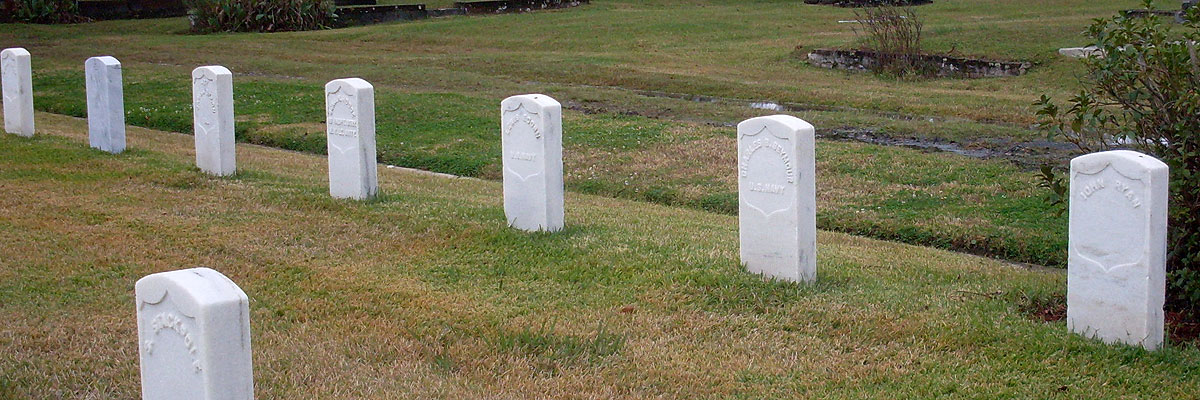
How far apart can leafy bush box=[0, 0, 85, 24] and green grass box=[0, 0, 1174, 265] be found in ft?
5.13

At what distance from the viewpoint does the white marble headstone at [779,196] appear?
642 cm

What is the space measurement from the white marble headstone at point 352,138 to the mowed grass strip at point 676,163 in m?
2.59

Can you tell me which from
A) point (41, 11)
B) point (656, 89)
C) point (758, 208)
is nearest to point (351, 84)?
point (758, 208)

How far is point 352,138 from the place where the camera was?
8.91 meters

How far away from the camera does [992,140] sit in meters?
12.4

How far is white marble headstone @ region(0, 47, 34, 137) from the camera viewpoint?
12.3m

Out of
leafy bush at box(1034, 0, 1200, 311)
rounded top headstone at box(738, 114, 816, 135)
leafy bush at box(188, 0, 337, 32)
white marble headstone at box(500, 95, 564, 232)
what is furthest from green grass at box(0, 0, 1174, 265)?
white marble headstone at box(500, 95, 564, 232)

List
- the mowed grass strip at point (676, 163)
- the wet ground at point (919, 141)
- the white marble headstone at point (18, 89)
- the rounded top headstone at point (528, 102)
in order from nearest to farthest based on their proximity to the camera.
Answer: the rounded top headstone at point (528, 102) < the mowed grass strip at point (676, 163) < the wet ground at point (919, 141) < the white marble headstone at point (18, 89)

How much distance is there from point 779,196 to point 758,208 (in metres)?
0.18

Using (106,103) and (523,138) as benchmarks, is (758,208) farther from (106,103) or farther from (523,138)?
(106,103)

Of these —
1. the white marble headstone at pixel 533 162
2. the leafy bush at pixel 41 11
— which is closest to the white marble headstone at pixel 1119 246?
the white marble headstone at pixel 533 162

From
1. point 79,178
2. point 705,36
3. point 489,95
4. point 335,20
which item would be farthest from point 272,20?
point 79,178

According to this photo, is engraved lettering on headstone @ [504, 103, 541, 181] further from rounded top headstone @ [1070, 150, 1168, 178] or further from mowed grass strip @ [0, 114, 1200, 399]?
rounded top headstone @ [1070, 150, 1168, 178]

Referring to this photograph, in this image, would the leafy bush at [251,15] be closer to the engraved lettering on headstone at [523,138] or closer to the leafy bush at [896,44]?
the leafy bush at [896,44]
